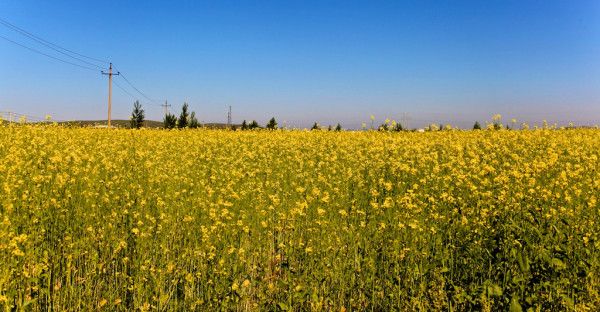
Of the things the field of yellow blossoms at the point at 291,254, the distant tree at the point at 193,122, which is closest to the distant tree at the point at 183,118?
the distant tree at the point at 193,122

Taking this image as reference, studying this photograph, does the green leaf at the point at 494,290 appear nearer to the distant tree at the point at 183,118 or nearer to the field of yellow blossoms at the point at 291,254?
the field of yellow blossoms at the point at 291,254

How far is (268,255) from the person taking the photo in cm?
546

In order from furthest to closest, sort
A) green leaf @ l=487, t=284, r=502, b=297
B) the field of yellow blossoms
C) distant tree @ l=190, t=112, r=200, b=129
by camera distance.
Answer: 1. distant tree @ l=190, t=112, r=200, b=129
2. the field of yellow blossoms
3. green leaf @ l=487, t=284, r=502, b=297

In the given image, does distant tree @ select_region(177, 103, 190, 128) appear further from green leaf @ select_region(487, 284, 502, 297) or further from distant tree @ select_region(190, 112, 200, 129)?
green leaf @ select_region(487, 284, 502, 297)

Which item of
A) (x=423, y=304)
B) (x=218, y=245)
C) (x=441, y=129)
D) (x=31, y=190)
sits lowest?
(x=423, y=304)

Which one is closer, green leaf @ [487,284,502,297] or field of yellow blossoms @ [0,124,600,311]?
green leaf @ [487,284,502,297]

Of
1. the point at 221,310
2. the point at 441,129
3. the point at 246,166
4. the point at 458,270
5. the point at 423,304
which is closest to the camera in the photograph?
the point at 221,310

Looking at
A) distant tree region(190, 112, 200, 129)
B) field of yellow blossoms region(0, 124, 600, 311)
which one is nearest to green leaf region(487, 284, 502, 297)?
field of yellow blossoms region(0, 124, 600, 311)

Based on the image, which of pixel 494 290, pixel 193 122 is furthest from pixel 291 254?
pixel 193 122

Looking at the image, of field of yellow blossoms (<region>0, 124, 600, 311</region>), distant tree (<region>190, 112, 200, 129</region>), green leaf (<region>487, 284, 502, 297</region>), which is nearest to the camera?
green leaf (<region>487, 284, 502, 297</region>)

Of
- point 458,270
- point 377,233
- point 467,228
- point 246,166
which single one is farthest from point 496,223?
point 246,166

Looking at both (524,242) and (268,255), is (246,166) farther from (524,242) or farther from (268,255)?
(524,242)

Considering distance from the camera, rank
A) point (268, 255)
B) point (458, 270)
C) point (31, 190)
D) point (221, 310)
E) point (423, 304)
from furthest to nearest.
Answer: point (31, 190), point (268, 255), point (458, 270), point (423, 304), point (221, 310)

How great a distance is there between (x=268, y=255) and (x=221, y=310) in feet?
5.26
